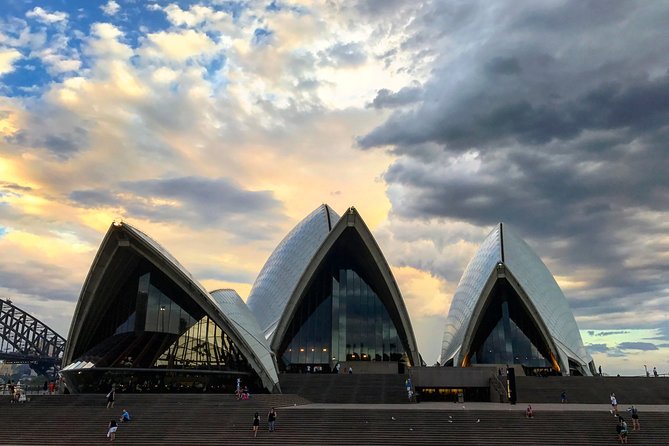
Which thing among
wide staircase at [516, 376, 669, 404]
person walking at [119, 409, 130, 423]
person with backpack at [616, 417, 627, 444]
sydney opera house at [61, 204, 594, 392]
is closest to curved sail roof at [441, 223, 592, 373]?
sydney opera house at [61, 204, 594, 392]

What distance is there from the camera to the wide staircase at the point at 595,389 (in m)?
30.8

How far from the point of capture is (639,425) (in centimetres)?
2223

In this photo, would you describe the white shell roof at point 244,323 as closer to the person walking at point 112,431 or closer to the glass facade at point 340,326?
the glass facade at point 340,326

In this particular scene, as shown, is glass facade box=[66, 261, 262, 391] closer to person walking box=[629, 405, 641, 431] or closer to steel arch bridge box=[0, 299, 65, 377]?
person walking box=[629, 405, 641, 431]

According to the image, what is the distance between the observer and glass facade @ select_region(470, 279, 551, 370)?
1768 inches

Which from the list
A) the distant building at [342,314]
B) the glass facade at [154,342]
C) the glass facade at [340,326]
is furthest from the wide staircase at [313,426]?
the glass facade at [340,326]

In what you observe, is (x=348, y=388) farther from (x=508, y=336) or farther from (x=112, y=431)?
(x=508, y=336)

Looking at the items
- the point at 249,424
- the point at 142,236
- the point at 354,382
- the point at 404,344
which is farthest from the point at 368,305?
the point at 249,424

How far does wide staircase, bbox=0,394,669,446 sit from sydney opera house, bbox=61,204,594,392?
6.96 metres

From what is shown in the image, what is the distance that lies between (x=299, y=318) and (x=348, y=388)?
12611mm

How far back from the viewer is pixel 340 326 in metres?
44.3

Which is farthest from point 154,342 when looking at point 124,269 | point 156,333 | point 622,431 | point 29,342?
point 29,342

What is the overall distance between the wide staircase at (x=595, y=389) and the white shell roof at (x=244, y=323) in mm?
14579

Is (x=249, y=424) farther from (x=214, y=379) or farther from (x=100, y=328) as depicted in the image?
(x=100, y=328)
